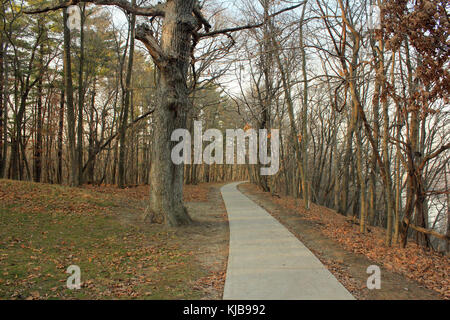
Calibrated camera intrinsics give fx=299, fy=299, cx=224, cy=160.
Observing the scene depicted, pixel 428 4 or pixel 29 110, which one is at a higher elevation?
pixel 29 110

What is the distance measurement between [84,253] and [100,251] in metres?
0.32

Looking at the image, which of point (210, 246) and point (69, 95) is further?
point (69, 95)

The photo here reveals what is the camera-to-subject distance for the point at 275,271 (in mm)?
4988

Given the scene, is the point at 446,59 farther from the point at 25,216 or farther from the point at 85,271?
the point at 25,216

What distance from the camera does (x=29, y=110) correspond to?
25578mm

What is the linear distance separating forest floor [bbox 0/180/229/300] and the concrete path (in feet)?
0.99

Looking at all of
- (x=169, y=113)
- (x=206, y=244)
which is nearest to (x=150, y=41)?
(x=169, y=113)

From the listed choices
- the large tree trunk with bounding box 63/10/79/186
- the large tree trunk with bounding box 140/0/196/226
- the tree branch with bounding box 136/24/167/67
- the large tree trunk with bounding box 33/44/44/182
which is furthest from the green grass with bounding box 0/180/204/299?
the large tree trunk with bounding box 33/44/44/182

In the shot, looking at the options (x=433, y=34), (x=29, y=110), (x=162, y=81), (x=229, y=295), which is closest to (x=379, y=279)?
(x=229, y=295)

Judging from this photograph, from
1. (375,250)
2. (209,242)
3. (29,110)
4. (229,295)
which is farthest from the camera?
(29,110)

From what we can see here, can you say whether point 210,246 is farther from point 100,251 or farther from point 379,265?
point 379,265

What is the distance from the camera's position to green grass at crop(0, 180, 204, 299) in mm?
4355

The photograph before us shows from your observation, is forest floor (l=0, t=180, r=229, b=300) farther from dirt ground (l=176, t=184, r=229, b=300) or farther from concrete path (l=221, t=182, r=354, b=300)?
concrete path (l=221, t=182, r=354, b=300)

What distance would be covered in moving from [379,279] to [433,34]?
447 centimetres
